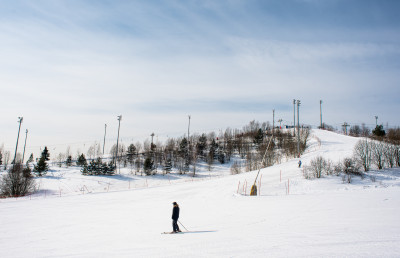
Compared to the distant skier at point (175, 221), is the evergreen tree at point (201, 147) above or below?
above

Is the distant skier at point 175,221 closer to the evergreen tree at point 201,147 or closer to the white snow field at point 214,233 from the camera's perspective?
the white snow field at point 214,233

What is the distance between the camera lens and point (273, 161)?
2466 inches

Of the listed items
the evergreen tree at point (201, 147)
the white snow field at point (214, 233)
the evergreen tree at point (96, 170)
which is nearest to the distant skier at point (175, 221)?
the white snow field at point (214, 233)

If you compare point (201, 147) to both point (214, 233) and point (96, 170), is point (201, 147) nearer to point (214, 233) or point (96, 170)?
point (96, 170)

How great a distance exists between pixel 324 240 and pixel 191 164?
74.5 meters

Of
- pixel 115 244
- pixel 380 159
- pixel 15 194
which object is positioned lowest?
pixel 15 194

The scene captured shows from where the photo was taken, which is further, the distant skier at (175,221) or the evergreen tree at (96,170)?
the evergreen tree at (96,170)

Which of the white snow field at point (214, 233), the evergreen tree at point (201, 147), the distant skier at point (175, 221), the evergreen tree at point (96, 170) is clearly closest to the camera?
the white snow field at point (214, 233)

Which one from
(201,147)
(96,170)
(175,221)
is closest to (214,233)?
(175,221)

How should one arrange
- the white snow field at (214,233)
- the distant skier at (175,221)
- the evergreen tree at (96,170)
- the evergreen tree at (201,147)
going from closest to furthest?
the white snow field at (214,233)
the distant skier at (175,221)
the evergreen tree at (96,170)
the evergreen tree at (201,147)

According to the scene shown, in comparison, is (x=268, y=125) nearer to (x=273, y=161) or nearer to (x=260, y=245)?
(x=273, y=161)

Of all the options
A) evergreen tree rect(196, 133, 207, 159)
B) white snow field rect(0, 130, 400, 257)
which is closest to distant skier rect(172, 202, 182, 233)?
white snow field rect(0, 130, 400, 257)

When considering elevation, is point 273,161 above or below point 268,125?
below

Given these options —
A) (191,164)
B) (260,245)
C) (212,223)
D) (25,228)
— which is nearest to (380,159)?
(212,223)
